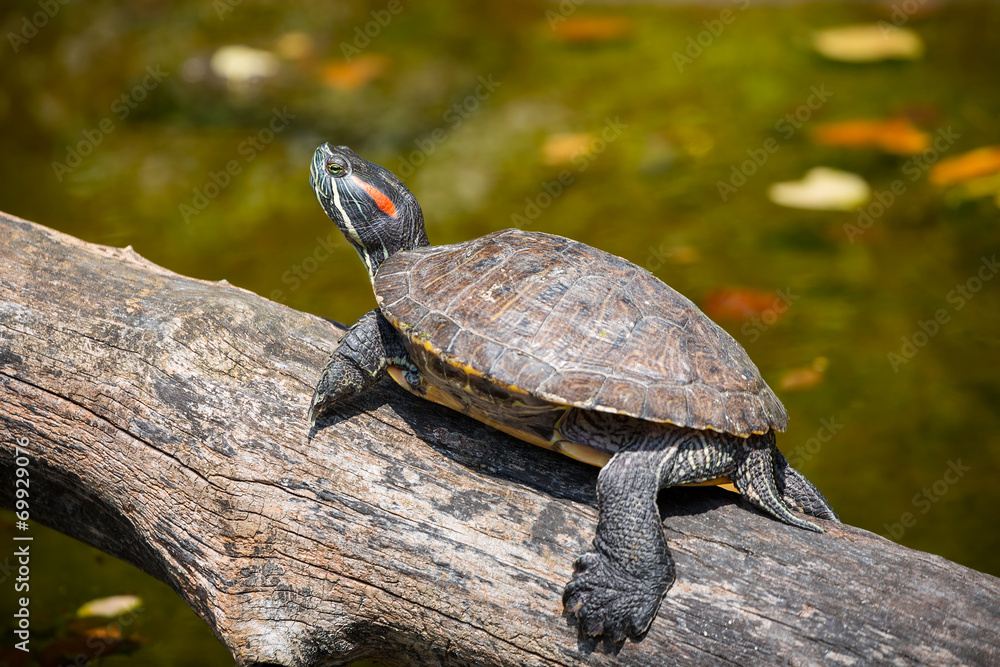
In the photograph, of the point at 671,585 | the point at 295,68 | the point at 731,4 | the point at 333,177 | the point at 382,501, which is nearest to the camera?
the point at 671,585

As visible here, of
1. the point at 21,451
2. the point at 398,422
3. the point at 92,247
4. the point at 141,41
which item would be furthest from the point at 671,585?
the point at 141,41

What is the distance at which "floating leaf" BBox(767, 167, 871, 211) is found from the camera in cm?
461

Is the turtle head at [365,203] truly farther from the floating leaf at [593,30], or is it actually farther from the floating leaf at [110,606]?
the floating leaf at [593,30]

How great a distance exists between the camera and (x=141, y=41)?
17.6 ft

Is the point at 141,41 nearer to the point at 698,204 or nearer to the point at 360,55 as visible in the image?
the point at 360,55

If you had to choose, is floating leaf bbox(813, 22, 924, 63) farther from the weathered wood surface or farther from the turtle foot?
the turtle foot

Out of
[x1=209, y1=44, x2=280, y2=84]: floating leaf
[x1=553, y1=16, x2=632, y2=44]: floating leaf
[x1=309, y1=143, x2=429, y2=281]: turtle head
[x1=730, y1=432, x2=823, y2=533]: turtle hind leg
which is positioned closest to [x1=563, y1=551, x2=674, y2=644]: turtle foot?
[x1=730, y1=432, x2=823, y2=533]: turtle hind leg

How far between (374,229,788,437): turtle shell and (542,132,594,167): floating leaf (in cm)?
272

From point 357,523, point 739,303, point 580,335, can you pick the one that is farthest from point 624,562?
point 739,303

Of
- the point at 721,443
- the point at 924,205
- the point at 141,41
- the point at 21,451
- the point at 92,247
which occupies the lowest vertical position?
the point at 924,205

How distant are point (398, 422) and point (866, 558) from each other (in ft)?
4.45

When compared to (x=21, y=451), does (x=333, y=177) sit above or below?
above

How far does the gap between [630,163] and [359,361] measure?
3.14m

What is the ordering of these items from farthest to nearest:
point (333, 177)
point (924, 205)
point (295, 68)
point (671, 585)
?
1. point (295, 68)
2. point (924, 205)
3. point (333, 177)
4. point (671, 585)
